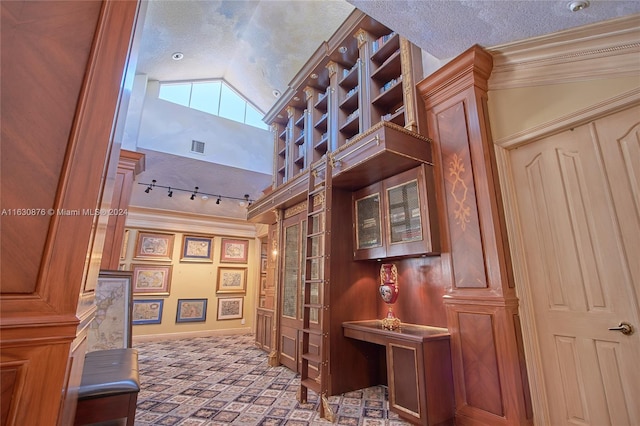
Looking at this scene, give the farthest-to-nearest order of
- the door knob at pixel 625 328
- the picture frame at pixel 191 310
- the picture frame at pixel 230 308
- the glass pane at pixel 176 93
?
the picture frame at pixel 230 308 < the picture frame at pixel 191 310 < the glass pane at pixel 176 93 < the door knob at pixel 625 328

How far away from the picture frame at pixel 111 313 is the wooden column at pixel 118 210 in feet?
1.81

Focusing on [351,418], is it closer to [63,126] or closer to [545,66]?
[63,126]

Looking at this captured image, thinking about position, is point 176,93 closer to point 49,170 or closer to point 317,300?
point 317,300

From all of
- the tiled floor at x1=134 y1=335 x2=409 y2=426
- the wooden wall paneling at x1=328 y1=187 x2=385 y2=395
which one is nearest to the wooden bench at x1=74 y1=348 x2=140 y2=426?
the tiled floor at x1=134 y1=335 x2=409 y2=426

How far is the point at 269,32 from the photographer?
4652 millimetres

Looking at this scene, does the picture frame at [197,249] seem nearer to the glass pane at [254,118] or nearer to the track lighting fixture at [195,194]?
the track lighting fixture at [195,194]

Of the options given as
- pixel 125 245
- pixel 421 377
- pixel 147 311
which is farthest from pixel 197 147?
pixel 421 377

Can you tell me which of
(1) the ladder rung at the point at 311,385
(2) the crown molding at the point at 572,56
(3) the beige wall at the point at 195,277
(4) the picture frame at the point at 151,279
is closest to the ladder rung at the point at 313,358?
(1) the ladder rung at the point at 311,385

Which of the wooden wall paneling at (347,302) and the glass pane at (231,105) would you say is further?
the glass pane at (231,105)

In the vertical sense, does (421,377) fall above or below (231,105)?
below

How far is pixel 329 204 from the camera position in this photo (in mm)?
2811

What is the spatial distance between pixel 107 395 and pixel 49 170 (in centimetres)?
115

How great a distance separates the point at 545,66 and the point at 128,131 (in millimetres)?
5374

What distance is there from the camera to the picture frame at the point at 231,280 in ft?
22.2
